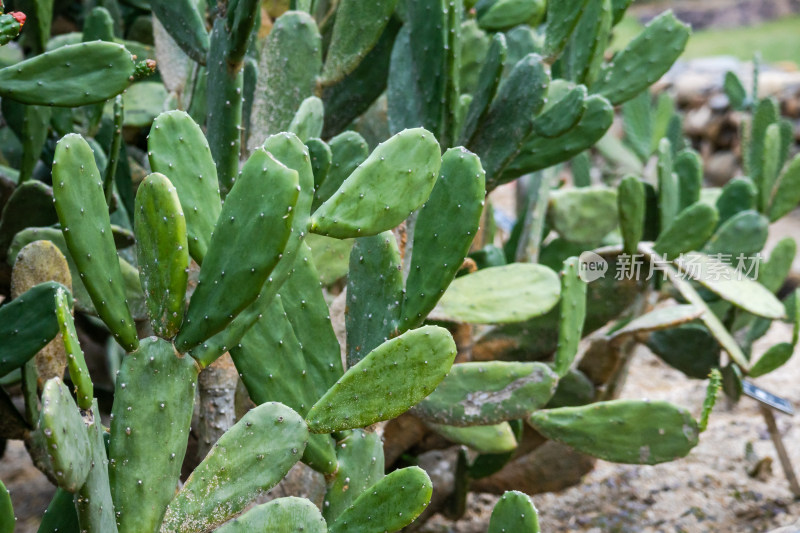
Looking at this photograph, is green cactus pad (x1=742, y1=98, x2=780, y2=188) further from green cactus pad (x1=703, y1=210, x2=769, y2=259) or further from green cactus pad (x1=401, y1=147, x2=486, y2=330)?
green cactus pad (x1=401, y1=147, x2=486, y2=330)

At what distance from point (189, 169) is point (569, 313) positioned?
76 centimetres

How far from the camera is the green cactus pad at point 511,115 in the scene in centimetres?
148

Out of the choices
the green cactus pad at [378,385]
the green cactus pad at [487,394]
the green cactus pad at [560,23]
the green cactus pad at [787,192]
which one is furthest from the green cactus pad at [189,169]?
the green cactus pad at [787,192]

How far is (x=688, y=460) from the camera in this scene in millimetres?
2445

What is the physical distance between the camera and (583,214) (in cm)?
227

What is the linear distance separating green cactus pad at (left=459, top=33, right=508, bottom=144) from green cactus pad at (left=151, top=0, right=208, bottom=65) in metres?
0.48

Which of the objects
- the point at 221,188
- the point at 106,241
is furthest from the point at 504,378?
the point at 106,241

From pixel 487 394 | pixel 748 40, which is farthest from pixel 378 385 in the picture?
pixel 748 40

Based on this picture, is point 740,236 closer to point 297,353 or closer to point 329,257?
point 329,257

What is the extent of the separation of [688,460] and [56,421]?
206 cm

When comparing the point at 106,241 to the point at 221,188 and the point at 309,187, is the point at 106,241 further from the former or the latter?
the point at 221,188

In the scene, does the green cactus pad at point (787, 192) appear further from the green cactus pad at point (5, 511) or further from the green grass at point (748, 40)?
the green grass at point (748, 40)

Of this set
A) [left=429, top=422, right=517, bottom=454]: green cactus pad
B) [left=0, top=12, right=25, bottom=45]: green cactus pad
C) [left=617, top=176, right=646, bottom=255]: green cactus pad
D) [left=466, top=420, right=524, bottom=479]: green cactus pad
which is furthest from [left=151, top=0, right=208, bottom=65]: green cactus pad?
[left=466, top=420, right=524, bottom=479]: green cactus pad

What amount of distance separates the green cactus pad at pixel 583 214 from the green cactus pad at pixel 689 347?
32 centimetres
